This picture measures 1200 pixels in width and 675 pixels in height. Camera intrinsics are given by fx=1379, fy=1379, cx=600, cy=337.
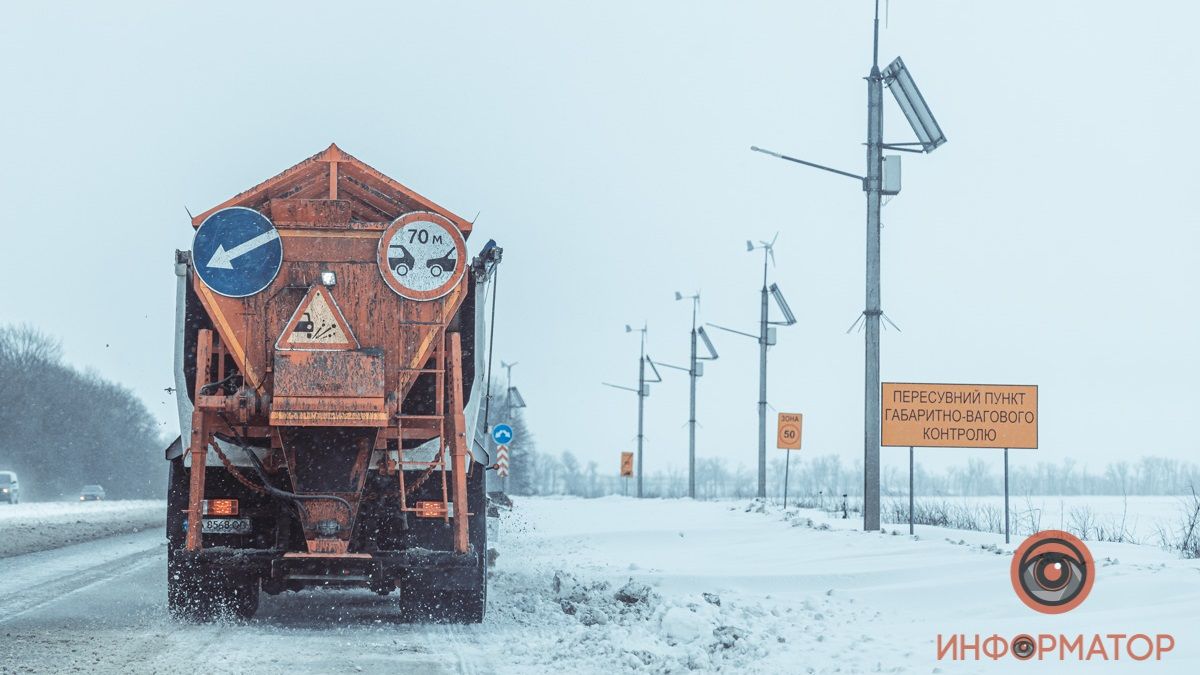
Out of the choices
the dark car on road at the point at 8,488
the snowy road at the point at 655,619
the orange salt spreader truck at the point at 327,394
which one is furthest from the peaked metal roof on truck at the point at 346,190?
the dark car on road at the point at 8,488

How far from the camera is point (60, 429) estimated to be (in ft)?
297

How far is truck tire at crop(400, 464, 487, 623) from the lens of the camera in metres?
11.6

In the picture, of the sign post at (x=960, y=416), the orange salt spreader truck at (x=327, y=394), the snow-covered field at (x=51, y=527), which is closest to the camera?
the orange salt spreader truck at (x=327, y=394)

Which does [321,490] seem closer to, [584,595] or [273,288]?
[273,288]

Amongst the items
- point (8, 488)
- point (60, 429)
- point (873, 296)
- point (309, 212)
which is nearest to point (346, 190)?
point (309, 212)

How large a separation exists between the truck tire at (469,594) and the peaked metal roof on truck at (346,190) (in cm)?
227

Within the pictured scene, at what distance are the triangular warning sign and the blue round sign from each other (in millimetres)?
413

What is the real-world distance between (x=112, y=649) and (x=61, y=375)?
92834mm

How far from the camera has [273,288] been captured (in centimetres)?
1117

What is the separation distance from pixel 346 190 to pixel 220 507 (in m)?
2.88

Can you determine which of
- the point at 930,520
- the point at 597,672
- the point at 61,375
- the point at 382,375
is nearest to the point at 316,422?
the point at 382,375

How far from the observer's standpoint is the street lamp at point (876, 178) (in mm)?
19609

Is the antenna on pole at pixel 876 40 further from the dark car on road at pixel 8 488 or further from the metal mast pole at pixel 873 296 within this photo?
the dark car on road at pixel 8 488

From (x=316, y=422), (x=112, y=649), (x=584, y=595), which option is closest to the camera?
(x=112, y=649)
